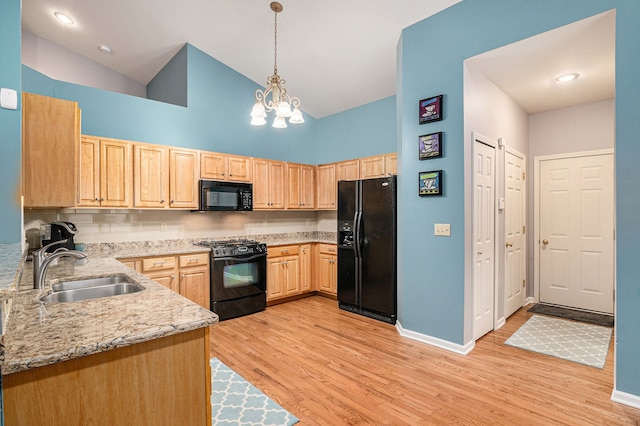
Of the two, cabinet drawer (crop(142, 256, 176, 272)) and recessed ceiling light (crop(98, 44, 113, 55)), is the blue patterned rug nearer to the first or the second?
cabinet drawer (crop(142, 256, 176, 272))

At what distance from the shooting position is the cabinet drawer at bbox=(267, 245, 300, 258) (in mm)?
4621

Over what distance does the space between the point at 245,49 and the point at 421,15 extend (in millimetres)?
2254

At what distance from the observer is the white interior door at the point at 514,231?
13.0 ft

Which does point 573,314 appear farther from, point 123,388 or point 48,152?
point 48,152

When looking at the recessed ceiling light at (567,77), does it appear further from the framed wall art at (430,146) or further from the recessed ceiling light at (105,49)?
the recessed ceiling light at (105,49)

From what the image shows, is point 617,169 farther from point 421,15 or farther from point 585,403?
point 421,15

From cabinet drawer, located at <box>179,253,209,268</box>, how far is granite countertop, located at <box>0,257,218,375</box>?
1.97 m

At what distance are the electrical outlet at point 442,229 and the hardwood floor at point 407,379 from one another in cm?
111

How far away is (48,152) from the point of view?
2582 mm

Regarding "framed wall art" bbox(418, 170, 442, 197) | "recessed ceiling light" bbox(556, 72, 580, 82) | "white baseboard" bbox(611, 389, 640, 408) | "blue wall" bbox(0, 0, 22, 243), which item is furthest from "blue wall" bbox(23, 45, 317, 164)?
"white baseboard" bbox(611, 389, 640, 408)

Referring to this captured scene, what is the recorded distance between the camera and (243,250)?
423 centimetres

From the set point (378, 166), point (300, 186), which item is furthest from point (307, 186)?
point (378, 166)

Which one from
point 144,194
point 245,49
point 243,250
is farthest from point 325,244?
point 245,49

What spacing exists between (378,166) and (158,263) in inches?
121
